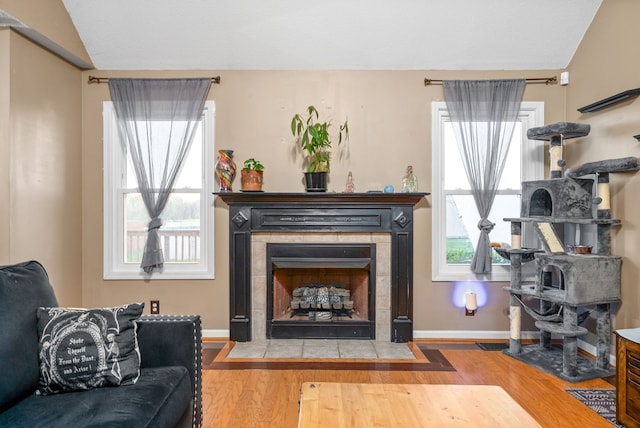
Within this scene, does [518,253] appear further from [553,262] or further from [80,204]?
[80,204]

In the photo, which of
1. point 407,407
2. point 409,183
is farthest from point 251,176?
point 407,407

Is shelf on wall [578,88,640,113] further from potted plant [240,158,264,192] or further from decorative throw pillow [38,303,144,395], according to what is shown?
decorative throw pillow [38,303,144,395]

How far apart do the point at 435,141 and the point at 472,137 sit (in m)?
0.34

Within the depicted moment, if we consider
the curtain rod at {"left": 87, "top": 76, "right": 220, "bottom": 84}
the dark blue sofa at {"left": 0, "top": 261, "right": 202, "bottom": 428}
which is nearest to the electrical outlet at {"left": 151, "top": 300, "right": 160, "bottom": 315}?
the dark blue sofa at {"left": 0, "top": 261, "right": 202, "bottom": 428}

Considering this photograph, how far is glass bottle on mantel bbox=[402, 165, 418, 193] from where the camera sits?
148 inches

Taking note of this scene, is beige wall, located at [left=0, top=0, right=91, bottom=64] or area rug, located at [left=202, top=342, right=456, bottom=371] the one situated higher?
beige wall, located at [left=0, top=0, right=91, bottom=64]

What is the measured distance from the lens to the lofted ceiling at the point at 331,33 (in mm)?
3469

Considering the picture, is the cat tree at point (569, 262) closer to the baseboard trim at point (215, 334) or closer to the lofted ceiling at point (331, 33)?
the lofted ceiling at point (331, 33)

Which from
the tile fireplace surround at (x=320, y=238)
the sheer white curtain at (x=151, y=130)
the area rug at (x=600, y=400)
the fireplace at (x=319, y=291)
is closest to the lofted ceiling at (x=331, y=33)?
the sheer white curtain at (x=151, y=130)

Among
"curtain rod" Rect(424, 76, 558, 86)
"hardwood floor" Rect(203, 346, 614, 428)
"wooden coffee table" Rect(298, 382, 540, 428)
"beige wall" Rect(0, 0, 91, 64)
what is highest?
"beige wall" Rect(0, 0, 91, 64)

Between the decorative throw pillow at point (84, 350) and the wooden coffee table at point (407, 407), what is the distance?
796 millimetres

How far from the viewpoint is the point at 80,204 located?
Result: 3.88 m

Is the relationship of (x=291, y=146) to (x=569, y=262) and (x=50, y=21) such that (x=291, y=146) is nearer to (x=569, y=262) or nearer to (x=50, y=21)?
(x=50, y=21)

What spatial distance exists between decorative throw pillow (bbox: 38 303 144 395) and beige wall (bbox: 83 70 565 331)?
214cm
